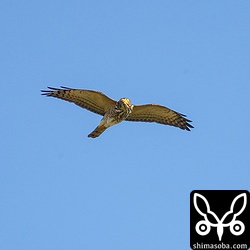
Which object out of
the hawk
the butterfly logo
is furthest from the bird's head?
the butterfly logo

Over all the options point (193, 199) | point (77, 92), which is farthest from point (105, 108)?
point (193, 199)

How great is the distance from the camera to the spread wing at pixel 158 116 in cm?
3042

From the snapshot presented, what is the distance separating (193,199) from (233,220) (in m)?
1.22

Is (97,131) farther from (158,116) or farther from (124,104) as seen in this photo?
(158,116)

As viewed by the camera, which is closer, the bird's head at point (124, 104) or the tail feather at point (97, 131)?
the bird's head at point (124, 104)

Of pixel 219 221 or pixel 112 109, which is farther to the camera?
pixel 112 109

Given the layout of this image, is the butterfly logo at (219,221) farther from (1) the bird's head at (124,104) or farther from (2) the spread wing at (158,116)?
(2) the spread wing at (158,116)

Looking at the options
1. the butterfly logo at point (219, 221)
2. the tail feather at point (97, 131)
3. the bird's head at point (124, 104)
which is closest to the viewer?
the butterfly logo at point (219, 221)

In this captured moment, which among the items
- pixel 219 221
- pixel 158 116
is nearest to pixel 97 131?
pixel 158 116

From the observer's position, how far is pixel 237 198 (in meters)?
23.2

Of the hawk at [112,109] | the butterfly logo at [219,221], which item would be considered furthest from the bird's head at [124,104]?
the butterfly logo at [219,221]

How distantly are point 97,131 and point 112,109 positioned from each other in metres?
0.85

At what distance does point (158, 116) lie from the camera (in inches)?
1230

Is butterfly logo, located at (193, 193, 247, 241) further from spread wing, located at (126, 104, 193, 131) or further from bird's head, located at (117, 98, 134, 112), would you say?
spread wing, located at (126, 104, 193, 131)
